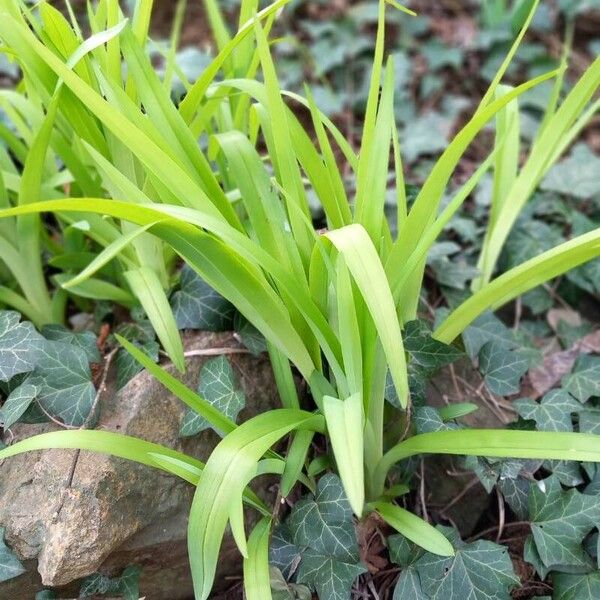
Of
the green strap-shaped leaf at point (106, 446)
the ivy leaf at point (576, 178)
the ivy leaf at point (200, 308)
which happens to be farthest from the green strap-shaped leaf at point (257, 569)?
the ivy leaf at point (576, 178)

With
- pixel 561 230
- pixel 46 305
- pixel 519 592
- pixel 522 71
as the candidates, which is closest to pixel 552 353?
pixel 561 230

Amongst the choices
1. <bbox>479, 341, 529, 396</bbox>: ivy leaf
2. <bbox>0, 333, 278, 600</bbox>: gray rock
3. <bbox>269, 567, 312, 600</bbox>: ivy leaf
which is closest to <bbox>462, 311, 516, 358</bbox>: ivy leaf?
<bbox>479, 341, 529, 396</bbox>: ivy leaf

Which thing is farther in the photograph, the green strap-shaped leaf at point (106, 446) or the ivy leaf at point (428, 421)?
the ivy leaf at point (428, 421)

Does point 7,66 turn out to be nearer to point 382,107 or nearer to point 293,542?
point 382,107

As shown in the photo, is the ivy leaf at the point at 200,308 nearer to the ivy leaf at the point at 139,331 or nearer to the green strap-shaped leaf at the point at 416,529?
the ivy leaf at the point at 139,331

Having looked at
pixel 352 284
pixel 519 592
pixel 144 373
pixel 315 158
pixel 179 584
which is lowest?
pixel 519 592

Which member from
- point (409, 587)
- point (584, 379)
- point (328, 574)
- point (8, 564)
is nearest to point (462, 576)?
point (409, 587)
